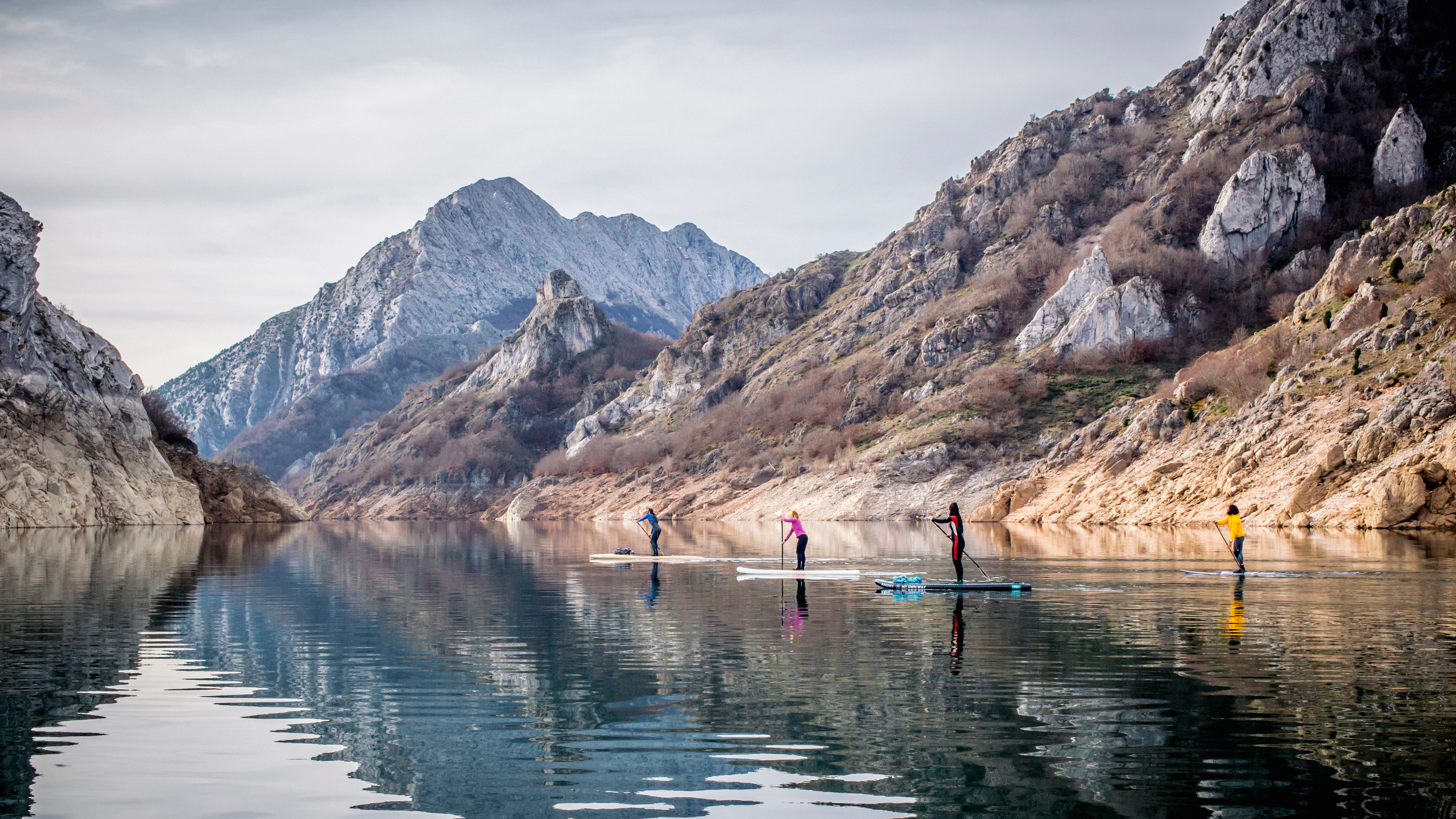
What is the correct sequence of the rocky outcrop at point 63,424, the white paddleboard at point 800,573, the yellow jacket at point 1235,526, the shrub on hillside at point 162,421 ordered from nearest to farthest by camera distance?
the yellow jacket at point 1235,526, the white paddleboard at point 800,573, the rocky outcrop at point 63,424, the shrub on hillside at point 162,421

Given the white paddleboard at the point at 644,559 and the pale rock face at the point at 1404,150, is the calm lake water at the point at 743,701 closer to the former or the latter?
the white paddleboard at the point at 644,559

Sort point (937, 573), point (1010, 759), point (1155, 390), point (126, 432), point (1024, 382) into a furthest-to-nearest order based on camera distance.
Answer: point (1024, 382) → point (1155, 390) → point (126, 432) → point (937, 573) → point (1010, 759)

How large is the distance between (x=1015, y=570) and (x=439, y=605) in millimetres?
23441

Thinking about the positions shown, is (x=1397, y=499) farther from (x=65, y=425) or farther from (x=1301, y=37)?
(x=1301, y=37)

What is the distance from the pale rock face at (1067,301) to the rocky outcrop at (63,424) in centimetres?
11385

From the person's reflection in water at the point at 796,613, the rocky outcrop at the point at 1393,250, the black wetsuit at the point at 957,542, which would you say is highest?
the rocky outcrop at the point at 1393,250

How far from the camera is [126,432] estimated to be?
12188 centimetres

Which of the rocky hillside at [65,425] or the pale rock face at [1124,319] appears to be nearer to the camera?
the rocky hillside at [65,425]

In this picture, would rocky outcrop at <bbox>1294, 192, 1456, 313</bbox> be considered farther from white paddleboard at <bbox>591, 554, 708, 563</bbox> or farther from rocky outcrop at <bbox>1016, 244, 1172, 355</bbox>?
white paddleboard at <bbox>591, 554, 708, 563</bbox>

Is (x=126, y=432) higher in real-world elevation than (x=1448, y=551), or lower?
higher

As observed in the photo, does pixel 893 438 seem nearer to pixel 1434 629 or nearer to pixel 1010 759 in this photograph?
pixel 1434 629

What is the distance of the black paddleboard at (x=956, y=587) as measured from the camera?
3675 centimetres

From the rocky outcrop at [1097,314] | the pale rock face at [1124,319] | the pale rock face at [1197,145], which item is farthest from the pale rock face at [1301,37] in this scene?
the pale rock face at [1124,319]

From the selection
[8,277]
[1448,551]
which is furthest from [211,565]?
[8,277]
